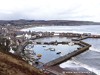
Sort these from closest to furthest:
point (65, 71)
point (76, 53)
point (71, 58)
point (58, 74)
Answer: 1. point (58, 74)
2. point (65, 71)
3. point (71, 58)
4. point (76, 53)

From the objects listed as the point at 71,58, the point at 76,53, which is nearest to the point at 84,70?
the point at 71,58

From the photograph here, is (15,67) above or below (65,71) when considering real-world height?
above

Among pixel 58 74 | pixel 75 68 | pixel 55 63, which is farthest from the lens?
pixel 55 63

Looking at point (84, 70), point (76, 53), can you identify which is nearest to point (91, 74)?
point (84, 70)

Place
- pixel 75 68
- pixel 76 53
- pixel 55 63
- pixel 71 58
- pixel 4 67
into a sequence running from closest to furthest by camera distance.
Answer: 1. pixel 4 67
2. pixel 75 68
3. pixel 55 63
4. pixel 71 58
5. pixel 76 53

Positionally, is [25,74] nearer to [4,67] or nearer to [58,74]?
[4,67]

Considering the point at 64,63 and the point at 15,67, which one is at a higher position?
the point at 15,67

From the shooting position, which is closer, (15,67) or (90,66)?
(15,67)

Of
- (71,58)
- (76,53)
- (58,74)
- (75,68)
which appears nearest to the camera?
(58,74)

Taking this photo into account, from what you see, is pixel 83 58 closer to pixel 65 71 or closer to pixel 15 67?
pixel 65 71
